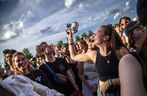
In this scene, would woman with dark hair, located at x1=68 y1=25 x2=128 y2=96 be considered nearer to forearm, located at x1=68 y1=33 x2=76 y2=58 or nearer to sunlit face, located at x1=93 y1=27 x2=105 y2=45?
sunlit face, located at x1=93 y1=27 x2=105 y2=45

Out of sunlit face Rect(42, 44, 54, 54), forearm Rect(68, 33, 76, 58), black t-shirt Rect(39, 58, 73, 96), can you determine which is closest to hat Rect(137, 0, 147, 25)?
forearm Rect(68, 33, 76, 58)

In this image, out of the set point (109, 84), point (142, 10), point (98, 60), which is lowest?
point (109, 84)

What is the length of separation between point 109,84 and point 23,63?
1113 mm

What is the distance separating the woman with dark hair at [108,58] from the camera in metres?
3.30

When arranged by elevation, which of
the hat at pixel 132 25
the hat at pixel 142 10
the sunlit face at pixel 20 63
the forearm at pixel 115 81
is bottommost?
the forearm at pixel 115 81

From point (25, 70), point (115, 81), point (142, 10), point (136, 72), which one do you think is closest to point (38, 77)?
point (25, 70)

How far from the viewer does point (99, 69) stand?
3477 millimetres

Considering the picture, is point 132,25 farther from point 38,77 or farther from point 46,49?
point 46,49

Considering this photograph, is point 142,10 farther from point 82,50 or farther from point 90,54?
point 82,50

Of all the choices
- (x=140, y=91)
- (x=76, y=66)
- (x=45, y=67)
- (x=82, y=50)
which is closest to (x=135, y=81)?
(x=140, y=91)

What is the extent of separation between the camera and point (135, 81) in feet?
3.86

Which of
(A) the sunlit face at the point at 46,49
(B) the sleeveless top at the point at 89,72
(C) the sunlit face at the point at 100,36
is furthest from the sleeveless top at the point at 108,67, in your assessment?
(B) the sleeveless top at the point at 89,72

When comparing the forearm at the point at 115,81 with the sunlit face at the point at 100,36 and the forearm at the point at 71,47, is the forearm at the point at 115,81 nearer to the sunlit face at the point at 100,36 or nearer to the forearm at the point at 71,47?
the sunlit face at the point at 100,36

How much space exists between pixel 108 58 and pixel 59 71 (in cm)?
125
